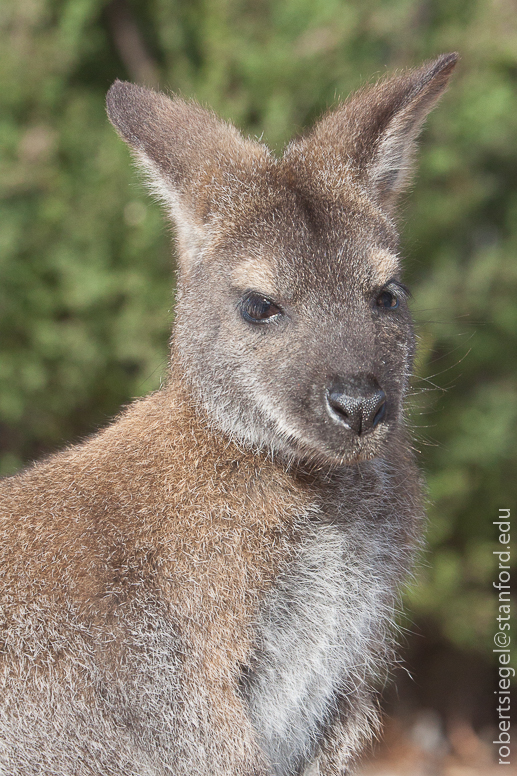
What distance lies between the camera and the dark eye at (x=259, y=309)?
320 centimetres

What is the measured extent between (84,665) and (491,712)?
563 centimetres

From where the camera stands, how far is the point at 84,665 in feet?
9.70

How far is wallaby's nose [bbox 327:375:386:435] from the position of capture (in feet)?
9.44

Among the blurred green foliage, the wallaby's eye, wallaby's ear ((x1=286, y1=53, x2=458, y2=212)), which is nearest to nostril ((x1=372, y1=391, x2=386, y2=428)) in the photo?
the wallaby's eye

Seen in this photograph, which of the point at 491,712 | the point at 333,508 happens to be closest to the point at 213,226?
the point at 333,508

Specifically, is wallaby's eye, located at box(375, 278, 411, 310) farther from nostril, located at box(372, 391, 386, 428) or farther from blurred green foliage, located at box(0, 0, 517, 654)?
blurred green foliage, located at box(0, 0, 517, 654)

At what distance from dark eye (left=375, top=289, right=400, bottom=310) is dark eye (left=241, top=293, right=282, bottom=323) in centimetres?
42

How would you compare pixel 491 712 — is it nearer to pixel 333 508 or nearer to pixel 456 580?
pixel 456 580

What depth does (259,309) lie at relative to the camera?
3.22 meters

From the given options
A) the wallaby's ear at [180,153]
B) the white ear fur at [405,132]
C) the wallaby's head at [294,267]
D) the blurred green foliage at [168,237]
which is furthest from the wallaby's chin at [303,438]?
the blurred green foliage at [168,237]

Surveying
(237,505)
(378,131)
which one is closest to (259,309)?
(237,505)

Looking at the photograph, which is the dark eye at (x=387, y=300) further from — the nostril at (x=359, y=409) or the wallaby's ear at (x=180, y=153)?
the wallaby's ear at (x=180, y=153)

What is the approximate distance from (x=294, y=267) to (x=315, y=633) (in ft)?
4.68

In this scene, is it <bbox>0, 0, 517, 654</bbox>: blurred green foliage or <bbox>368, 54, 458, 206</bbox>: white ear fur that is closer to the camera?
<bbox>368, 54, 458, 206</bbox>: white ear fur
